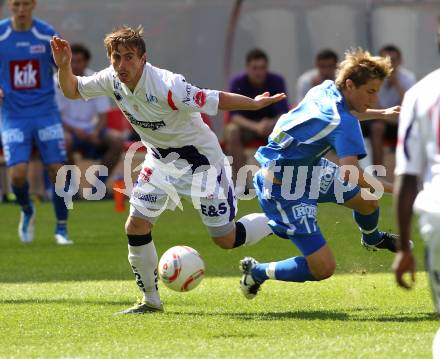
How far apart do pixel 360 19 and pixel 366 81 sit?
42.6 ft

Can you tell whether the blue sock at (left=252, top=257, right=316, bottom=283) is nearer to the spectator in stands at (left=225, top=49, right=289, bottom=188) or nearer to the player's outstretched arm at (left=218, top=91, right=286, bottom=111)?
the player's outstretched arm at (left=218, top=91, right=286, bottom=111)

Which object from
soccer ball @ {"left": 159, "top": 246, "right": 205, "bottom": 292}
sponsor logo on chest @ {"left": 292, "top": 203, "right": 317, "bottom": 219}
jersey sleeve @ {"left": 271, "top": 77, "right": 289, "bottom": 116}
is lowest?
jersey sleeve @ {"left": 271, "top": 77, "right": 289, "bottom": 116}

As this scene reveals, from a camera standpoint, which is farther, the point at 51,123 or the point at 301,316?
the point at 51,123

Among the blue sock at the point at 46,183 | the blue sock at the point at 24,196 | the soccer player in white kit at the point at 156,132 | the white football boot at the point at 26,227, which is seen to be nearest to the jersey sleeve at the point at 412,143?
the soccer player in white kit at the point at 156,132

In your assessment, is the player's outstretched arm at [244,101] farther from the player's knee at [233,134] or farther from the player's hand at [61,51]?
the player's knee at [233,134]

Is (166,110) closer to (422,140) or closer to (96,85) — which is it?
(96,85)

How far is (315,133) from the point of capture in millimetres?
7844

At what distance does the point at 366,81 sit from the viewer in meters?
7.83

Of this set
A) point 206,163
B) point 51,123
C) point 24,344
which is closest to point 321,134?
point 206,163

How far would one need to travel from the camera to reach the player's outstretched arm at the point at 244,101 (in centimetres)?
780

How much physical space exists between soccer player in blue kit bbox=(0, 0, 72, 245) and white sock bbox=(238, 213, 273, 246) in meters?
4.12

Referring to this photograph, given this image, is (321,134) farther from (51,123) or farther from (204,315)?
(51,123)

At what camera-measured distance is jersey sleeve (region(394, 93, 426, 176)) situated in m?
4.98

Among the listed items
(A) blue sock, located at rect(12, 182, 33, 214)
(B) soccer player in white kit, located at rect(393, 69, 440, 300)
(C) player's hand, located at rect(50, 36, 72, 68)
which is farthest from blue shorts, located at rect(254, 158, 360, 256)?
(A) blue sock, located at rect(12, 182, 33, 214)
